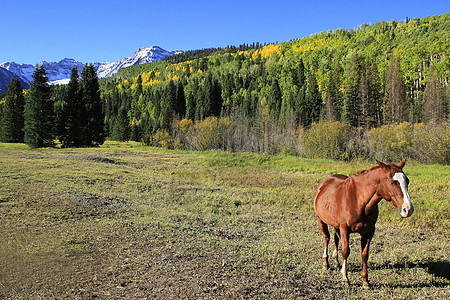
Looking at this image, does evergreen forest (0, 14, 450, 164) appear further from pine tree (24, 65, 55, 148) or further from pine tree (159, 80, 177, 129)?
pine tree (24, 65, 55, 148)

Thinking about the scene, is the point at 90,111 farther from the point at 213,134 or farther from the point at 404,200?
the point at 404,200

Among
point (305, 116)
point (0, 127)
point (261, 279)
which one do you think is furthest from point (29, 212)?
point (305, 116)

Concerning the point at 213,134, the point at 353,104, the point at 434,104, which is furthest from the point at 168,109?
the point at 434,104

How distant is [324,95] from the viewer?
313 ft

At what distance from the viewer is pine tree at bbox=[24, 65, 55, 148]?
4472 centimetres

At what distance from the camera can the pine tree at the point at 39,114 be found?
4472cm

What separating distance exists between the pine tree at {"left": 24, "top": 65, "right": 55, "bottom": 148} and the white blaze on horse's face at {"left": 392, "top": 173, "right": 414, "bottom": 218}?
51.2 metres

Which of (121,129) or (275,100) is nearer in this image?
(121,129)

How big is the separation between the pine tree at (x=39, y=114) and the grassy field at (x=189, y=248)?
33.7 meters

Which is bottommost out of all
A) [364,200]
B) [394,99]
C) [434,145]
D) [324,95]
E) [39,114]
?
[364,200]

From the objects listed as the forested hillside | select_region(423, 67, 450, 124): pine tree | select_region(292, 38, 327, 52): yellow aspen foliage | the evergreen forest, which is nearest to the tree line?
the evergreen forest

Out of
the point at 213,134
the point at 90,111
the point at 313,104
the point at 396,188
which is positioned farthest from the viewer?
the point at 313,104

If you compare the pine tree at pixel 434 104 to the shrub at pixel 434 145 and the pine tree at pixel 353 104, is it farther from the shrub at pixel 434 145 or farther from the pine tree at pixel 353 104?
the shrub at pixel 434 145

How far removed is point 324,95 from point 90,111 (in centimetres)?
7245
